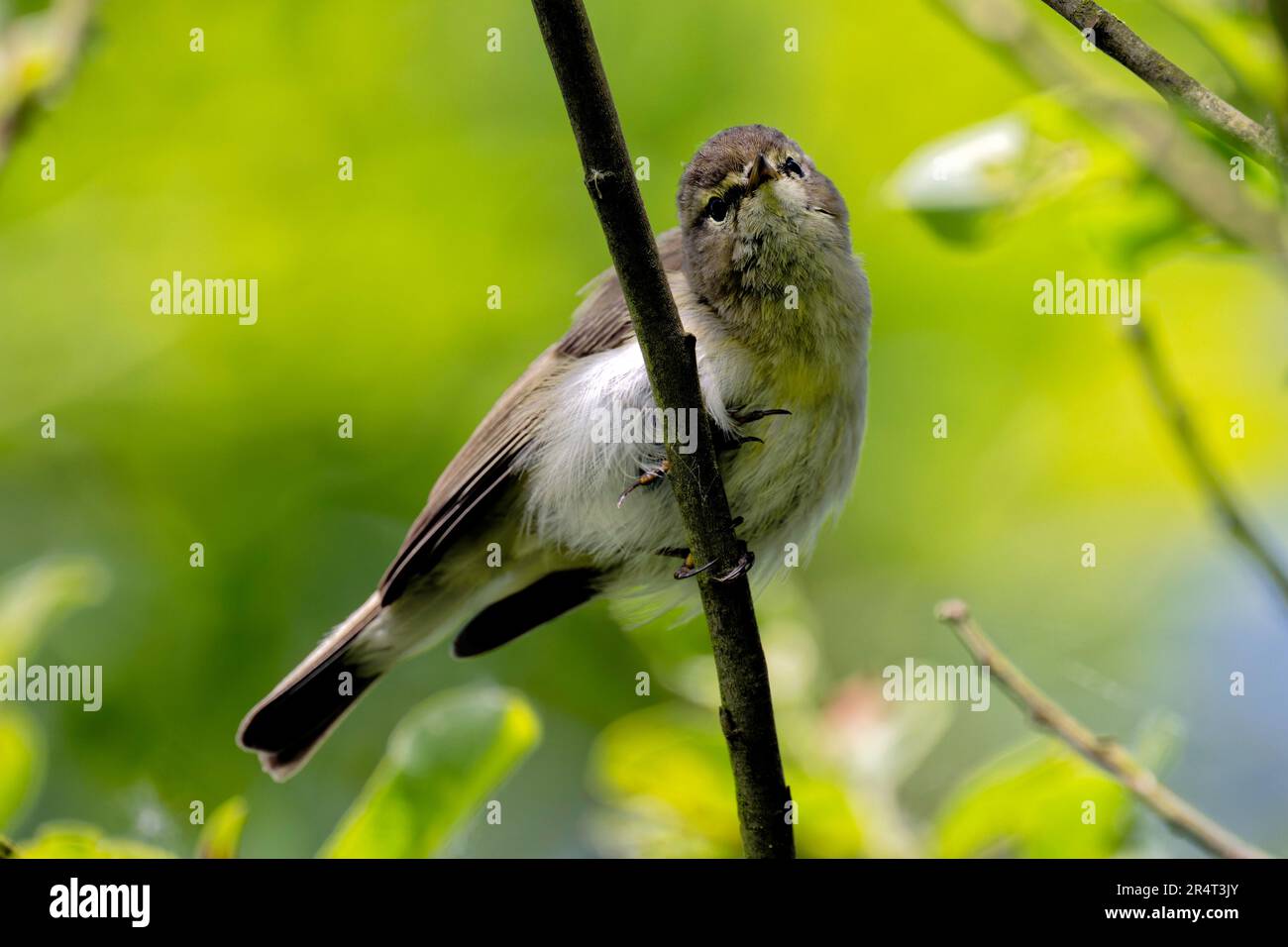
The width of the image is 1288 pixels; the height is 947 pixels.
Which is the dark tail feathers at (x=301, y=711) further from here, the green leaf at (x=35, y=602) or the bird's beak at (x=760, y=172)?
the bird's beak at (x=760, y=172)

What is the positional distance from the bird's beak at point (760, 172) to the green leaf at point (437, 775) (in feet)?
4.95

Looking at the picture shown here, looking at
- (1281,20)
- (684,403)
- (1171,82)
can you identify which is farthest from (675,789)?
(1281,20)

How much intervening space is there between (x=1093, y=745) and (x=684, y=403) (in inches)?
41.7

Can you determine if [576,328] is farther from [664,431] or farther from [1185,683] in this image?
[1185,683]

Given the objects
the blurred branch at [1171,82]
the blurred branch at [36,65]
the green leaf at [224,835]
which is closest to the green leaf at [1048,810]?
the blurred branch at [1171,82]

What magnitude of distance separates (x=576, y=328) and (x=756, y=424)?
2.72ft

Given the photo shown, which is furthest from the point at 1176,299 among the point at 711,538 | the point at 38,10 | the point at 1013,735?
the point at 38,10

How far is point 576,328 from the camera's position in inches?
165

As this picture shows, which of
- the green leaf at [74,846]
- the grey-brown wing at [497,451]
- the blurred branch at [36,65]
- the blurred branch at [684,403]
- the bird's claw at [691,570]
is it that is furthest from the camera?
the grey-brown wing at [497,451]

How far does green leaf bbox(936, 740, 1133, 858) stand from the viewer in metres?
2.85

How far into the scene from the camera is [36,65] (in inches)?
121

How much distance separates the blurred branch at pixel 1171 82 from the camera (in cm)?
197

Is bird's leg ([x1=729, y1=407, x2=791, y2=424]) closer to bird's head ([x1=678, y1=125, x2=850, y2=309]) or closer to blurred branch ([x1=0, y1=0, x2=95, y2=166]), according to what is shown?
bird's head ([x1=678, y1=125, x2=850, y2=309])

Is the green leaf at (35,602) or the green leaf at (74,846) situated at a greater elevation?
the green leaf at (35,602)
